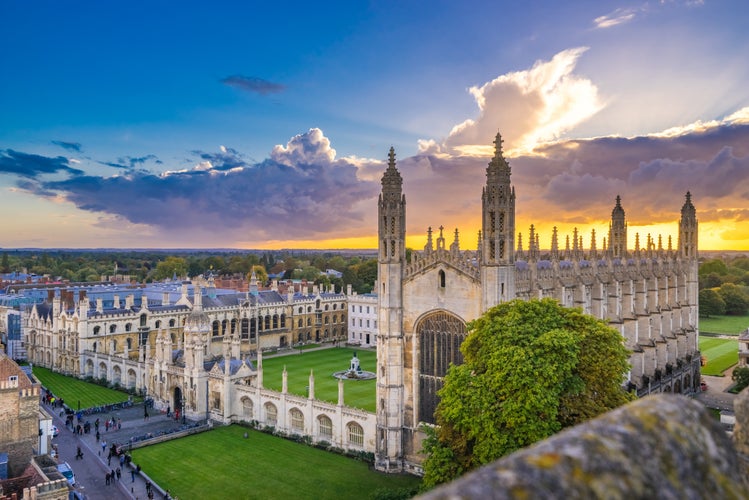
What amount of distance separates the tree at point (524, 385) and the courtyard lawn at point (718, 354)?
134ft

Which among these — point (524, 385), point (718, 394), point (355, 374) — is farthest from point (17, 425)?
point (718, 394)

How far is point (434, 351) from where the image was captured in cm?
2930

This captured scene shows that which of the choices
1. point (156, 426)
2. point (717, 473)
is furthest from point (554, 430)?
point (156, 426)

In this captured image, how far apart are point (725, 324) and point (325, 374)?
65318 mm

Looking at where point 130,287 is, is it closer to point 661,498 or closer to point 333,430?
point 333,430

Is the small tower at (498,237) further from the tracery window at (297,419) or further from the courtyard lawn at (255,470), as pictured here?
the tracery window at (297,419)

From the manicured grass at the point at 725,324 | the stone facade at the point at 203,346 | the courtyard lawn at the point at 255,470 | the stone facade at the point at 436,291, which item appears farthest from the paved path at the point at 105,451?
the manicured grass at the point at 725,324

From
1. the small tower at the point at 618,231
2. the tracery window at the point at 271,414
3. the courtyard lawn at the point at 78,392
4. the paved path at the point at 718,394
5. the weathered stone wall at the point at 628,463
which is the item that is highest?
the small tower at the point at 618,231

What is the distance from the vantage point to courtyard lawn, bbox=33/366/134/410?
45.3 m

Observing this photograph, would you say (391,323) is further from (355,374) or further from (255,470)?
(355,374)

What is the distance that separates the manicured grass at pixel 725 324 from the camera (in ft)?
262

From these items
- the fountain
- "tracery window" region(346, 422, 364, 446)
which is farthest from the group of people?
the fountain

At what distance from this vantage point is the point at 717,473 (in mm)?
4098

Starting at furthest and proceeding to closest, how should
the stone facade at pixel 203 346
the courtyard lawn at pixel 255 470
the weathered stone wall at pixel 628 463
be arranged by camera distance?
the stone facade at pixel 203 346 < the courtyard lawn at pixel 255 470 < the weathered stone wall at pixel 628 463
